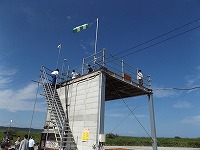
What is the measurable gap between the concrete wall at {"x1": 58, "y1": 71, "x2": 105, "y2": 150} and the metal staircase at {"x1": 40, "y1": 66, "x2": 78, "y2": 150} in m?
0.39

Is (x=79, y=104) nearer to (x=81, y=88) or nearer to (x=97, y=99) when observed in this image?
(x=81, y=88)

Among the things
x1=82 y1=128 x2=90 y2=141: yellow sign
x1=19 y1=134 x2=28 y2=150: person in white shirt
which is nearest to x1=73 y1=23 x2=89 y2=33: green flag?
x1=82 y1=128 x2=90 y2=141: yellow sign

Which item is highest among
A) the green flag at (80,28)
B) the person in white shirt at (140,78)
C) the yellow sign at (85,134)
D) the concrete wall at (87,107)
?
the green flag at (80,28)

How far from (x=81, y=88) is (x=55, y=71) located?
3.76 meters

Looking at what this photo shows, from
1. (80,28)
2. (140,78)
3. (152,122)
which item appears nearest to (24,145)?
(152,122)

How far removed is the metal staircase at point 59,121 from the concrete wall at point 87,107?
15.5 inches

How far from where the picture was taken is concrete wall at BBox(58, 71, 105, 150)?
12.1m

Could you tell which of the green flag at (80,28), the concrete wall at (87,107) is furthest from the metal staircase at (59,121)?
the green flag at (80,28)

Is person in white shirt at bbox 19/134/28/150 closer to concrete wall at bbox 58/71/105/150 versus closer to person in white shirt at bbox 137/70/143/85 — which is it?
concrete wall at bbox 58/71/105/150

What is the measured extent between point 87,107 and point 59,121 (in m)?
2.39

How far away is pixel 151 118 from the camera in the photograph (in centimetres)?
1670

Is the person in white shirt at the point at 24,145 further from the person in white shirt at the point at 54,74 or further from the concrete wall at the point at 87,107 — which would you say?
the person in white shirt at the point at 54,74

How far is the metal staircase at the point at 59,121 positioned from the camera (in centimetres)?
1295

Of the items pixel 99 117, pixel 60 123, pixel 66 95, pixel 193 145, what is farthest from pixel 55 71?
pixel 193 145
